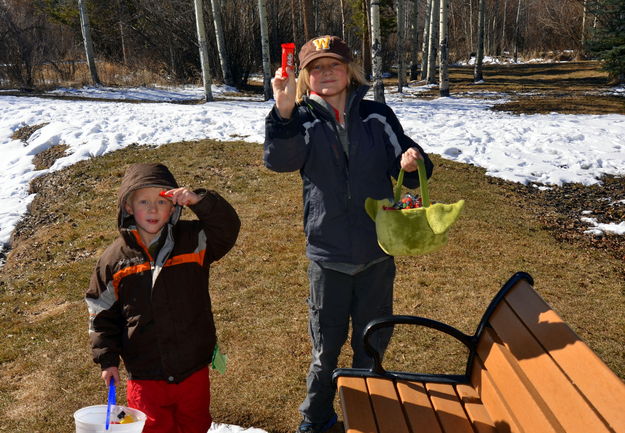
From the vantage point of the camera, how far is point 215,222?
2508mm

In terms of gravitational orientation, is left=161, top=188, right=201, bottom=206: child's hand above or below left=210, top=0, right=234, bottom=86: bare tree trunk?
below

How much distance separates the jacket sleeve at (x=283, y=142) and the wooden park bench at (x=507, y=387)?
854 mm

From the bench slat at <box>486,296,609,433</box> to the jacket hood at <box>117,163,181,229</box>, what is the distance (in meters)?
1.57

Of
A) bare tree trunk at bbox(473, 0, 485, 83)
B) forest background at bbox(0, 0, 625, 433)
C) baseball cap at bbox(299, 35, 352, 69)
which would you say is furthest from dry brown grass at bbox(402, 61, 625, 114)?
baseball cap at bbox(299, 35, 352, 69)

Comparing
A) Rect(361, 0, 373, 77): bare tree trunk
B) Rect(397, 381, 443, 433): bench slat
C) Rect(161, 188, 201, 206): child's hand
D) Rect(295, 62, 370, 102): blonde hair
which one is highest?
Rect(361, 0, 373, 77): bare tree trunk

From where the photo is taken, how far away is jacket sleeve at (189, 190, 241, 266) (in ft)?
8.00

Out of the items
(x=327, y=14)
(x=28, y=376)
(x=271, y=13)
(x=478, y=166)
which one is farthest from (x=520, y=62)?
(x=28, y=376)

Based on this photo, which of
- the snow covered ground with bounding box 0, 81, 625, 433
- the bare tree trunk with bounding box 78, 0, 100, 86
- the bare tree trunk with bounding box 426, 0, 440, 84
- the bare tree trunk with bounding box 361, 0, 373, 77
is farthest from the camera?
→ the bare tree trunk with bounding box 361, 0, 373, 77

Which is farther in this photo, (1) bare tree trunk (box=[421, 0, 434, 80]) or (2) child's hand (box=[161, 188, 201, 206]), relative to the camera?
(1) bare tree trunk (box=[421, 0, 434, 80])

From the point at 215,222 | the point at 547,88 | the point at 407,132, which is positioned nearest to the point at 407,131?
the point at 407,132

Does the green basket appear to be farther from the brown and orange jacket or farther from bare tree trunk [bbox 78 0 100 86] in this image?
bare tree trunk [bbox 78 0 100 86]

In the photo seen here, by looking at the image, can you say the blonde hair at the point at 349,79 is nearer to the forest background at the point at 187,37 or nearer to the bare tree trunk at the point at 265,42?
the forest background at the point at 187,37

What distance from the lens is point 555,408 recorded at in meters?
1.97

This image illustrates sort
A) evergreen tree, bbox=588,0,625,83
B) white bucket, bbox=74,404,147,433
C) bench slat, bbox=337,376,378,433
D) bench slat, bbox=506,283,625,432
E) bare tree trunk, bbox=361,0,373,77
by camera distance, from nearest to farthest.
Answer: bench slat, bbox=506,283,625,432
white bucket, bbox=74,404,147,433
bench slat, bbox=337,376,378,433
evergreen tree, bbox=588,0,625,83
bare tree trunk, bbox=361,0,373,77
